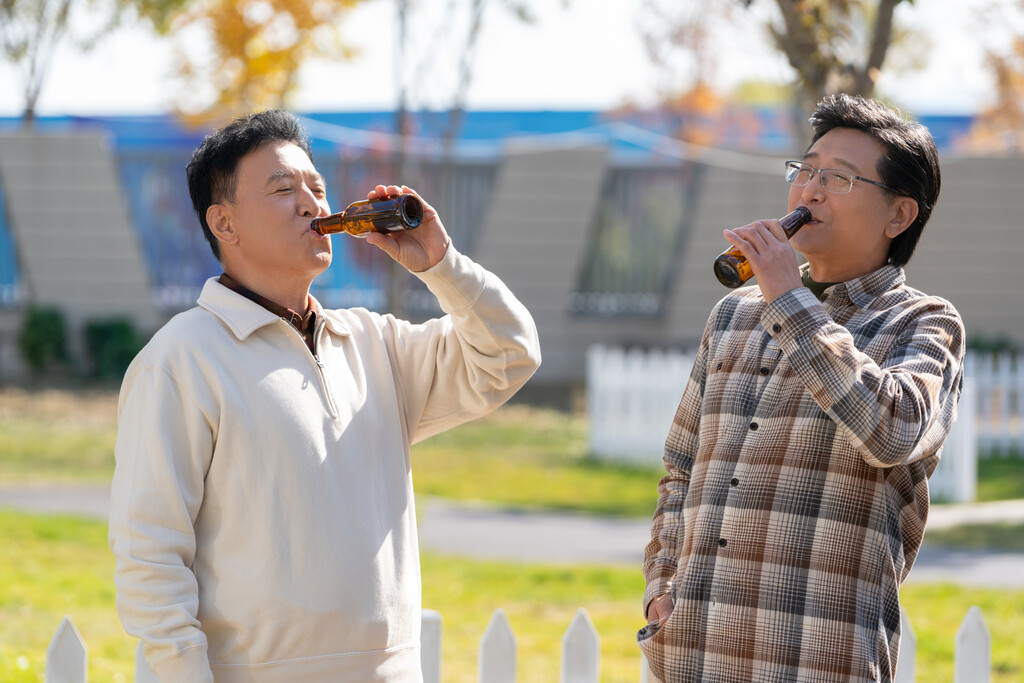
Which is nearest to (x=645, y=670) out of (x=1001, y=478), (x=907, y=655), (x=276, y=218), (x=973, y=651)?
(x=907, y=655)

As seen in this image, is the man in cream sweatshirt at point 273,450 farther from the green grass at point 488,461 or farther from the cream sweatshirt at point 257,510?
the green grass at point 488,461

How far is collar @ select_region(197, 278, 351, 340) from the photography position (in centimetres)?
248

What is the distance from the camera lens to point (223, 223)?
2629 millimetres

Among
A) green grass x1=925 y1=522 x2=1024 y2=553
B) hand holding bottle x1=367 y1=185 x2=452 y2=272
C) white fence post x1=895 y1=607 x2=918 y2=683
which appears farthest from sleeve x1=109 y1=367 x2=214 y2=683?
green grass x1=925 y1=522 x2=1024 y2=553

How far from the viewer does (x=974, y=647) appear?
332 centimetres

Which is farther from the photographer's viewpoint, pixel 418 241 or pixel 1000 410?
pixel 1000 410

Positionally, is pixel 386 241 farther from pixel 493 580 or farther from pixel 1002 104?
pixel 1002 104

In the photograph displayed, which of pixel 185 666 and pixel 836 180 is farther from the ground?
pixel 836 180

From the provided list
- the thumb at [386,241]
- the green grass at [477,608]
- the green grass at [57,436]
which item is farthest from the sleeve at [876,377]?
the green grass at [57,436]

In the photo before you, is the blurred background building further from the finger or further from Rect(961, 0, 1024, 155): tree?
the finger

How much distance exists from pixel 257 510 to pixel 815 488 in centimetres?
119

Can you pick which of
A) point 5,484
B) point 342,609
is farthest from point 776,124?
point 342,609

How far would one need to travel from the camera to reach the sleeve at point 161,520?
225 centimetres

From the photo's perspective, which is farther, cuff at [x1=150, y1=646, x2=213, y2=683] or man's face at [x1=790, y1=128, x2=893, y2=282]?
man's face at [x1=790, y1=128, x2=893, y2=282]
